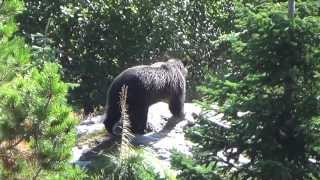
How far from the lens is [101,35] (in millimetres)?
13945

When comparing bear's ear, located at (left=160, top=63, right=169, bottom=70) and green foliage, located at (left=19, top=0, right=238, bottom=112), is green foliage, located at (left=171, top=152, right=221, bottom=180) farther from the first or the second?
green foliage, located at (left=19, top=0, right=238, bottom=112)

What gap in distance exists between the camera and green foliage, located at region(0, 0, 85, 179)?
4945 mm

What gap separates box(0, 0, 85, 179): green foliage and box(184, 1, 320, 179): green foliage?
1016mm

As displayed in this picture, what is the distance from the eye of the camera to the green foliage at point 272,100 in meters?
5.00

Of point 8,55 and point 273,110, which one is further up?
point 8,55

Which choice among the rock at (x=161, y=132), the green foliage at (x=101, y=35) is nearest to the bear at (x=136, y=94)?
the rock at (x=161, y=132)

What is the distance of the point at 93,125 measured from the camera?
10.0 meters

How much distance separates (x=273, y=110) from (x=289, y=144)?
1.01ft

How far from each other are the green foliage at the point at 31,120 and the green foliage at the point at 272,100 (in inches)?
40.0

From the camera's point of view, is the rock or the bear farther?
the bear

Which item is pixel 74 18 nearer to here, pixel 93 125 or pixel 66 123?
pixel 93 125

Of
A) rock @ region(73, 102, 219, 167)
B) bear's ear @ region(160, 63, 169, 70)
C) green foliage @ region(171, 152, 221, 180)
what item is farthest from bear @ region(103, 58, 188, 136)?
green foliage @ region(171, 152, 221, 180)

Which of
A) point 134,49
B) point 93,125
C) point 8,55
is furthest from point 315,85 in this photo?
point 134,49

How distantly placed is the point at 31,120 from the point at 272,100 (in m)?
1.81
